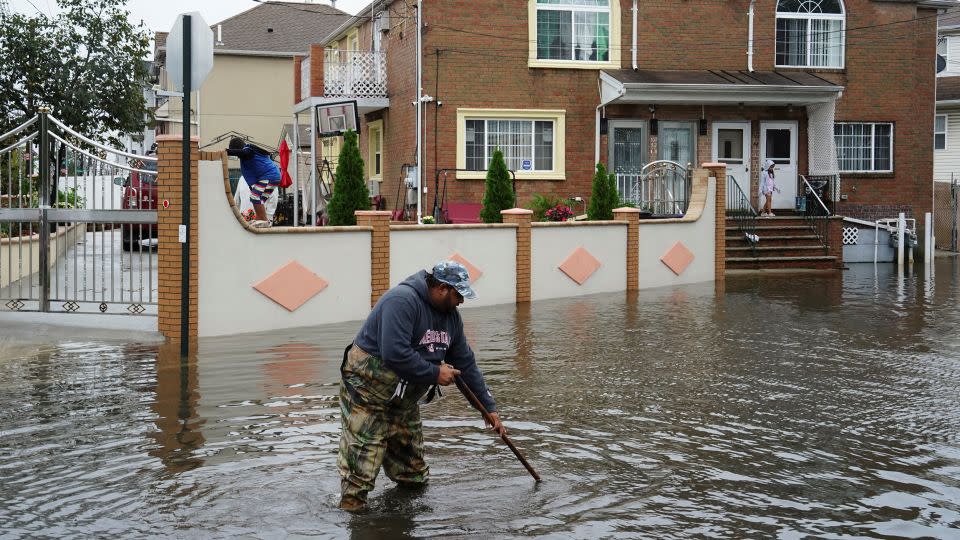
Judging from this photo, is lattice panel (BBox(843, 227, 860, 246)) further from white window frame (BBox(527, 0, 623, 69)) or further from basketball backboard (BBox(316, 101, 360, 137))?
basketball backboard (BBox(316, 101, 360, 137))

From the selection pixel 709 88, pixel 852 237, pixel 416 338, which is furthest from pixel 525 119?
pixel 416 338

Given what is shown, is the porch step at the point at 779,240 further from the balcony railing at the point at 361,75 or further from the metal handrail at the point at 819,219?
the balcony railing at the point at 361,75

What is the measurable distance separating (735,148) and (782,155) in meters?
1.22

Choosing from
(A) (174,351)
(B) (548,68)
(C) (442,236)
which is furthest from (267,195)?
(B) (548,68)

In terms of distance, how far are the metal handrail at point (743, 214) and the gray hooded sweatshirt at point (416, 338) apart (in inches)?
735

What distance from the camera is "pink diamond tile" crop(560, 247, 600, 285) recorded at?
61.4 ft

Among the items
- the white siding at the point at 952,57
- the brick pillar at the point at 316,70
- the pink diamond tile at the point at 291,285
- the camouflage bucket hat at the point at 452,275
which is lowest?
the pink diamond tile at the point at 291,285

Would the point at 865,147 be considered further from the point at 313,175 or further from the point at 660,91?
the point at 313,175

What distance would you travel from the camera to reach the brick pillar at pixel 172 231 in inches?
509

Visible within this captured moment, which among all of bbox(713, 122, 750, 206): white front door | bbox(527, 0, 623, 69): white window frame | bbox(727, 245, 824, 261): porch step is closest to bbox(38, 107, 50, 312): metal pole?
bbox(727, 245, 824, 261): porch step

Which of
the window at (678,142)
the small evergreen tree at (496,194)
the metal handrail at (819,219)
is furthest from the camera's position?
the window at (678,142)

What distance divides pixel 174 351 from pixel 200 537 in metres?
6.83

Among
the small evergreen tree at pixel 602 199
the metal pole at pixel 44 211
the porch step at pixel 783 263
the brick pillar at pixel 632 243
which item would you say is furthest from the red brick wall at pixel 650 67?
the metal pole at pixel 44 211

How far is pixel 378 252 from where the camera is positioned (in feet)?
51.0
